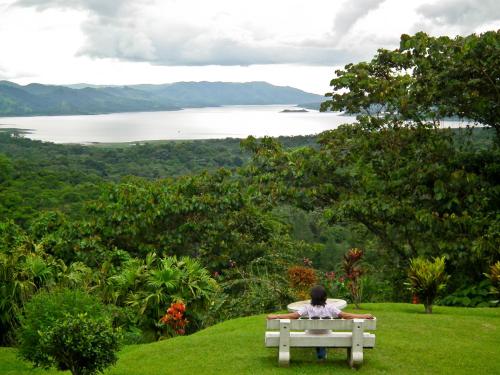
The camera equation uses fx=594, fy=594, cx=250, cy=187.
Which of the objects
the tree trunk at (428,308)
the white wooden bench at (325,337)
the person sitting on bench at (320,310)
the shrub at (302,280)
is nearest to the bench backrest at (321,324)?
the white wooden bench at (325,337)

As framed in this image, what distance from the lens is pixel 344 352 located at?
7.89 metres

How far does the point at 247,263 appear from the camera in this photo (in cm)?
1908

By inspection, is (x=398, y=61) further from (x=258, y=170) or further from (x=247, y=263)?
(x=247, y=263)

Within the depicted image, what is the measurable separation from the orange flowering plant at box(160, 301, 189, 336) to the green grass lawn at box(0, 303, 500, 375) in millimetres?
877

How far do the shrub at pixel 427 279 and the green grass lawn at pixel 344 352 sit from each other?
38 cm

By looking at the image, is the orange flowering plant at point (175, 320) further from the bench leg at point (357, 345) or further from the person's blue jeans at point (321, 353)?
the bench leg at point (357, 345)

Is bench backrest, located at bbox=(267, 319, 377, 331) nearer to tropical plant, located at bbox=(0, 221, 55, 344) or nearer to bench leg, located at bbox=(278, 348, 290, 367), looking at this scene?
bench leg, located at bbox=(278, 348, 290, 367)

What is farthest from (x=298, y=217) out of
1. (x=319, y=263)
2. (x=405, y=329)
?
(x=405, y=329)

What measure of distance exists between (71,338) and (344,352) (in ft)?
11.8

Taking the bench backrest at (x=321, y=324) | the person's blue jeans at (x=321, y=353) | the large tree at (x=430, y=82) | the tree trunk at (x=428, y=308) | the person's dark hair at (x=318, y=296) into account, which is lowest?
the tree trunk at (x=428, y=308)

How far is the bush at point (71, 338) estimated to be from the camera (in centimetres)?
630

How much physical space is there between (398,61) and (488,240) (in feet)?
17.5

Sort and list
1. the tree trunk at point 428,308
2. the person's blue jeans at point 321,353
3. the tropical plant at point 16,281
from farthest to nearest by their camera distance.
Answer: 1. the tropical plant at point 16,281
2. the tree trunk at point 428,308
3. the person's blue jeans at point 321,353

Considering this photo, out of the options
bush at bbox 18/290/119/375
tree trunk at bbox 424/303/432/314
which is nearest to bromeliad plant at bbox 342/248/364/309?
tree trunk at bbox 424/303/432/314
